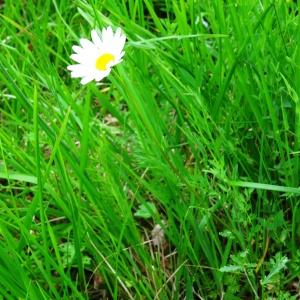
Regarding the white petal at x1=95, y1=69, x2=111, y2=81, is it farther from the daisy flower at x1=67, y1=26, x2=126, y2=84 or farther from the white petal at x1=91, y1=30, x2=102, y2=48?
the white petal at x1=91, y1=30, x2=102, y2=48

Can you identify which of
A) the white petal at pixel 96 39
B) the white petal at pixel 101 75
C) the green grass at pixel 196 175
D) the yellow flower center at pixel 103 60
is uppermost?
the white petal at pixel 96 39

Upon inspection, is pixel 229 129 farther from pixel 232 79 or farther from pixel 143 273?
pixel 143 273

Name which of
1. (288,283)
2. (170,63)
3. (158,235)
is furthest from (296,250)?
(170,63)

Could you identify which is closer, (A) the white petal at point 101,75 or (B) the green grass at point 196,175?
(A) the white petal at point 101,75

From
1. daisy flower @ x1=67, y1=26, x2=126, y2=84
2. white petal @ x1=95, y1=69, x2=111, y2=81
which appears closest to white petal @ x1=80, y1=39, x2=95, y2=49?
daisy flower @ x1=67, y1=26, x2=126, y2=84

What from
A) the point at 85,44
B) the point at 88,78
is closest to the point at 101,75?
the point at 88,78

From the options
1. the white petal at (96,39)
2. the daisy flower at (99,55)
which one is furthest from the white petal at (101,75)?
the white petal at (96,39)

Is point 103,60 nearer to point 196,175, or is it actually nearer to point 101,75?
point 101,75

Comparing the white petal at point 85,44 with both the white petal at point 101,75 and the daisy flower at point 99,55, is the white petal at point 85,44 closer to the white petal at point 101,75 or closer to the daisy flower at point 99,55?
the daisy flower at point 99,55
